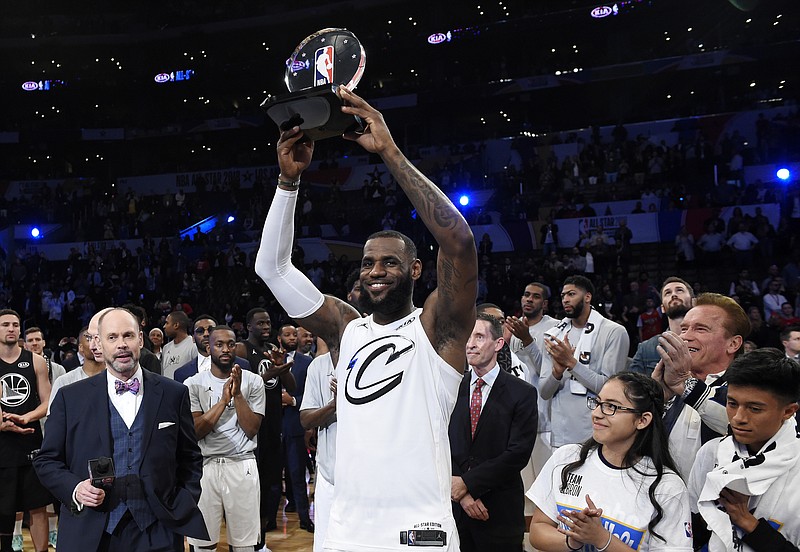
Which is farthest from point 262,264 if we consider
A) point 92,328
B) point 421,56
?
point 421,56

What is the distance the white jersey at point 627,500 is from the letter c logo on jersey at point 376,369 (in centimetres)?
91

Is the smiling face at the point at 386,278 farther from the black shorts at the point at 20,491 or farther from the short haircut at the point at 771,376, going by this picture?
the black shorts at the point at 20,491

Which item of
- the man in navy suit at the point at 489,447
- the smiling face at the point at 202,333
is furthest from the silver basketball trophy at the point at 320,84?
the smiling face at the point at 202,333

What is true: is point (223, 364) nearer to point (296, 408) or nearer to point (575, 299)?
point (296, 408)

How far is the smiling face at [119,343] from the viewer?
13.3 ft

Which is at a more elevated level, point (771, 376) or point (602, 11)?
point (602, 11)

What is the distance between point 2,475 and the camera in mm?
6656

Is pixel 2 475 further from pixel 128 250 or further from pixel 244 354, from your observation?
pixel 128 250

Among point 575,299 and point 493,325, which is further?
point 575,299

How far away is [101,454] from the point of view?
397cm

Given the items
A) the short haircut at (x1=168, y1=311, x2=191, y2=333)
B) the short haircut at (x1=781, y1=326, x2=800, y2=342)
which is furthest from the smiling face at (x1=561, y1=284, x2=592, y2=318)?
the short haircut at (x1=168, y1=311, x2=191, y2=333)

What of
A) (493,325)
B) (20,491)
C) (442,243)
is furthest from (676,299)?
(20,491)

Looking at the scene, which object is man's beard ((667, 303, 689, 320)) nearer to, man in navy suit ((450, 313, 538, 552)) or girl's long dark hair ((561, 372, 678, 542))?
man in navy suit ((450, 313, 538, 552))

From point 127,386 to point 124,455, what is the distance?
0.35m
